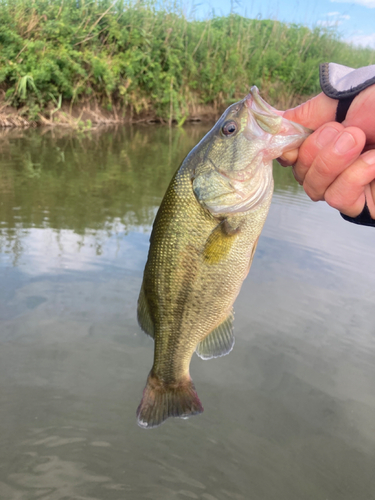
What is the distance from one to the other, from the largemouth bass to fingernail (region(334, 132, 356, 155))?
Answer: 18cm

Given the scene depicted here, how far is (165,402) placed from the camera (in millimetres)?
2367

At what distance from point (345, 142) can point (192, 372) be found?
2.12 m

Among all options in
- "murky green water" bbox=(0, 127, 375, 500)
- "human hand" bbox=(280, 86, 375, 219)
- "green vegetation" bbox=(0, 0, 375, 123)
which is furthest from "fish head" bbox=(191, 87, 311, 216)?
"green vegetation" bbox=(0, 0, 375, 123)

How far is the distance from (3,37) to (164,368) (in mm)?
12930

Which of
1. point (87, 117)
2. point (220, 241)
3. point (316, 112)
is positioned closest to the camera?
point (220, 241)

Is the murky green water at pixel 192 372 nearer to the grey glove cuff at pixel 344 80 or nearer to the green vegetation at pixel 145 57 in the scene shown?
the grey glove cuff at pixel 344 80

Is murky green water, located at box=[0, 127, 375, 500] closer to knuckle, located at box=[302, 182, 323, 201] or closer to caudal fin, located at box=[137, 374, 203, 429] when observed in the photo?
caudal fin, located at box=[137, 374, 203, 429]

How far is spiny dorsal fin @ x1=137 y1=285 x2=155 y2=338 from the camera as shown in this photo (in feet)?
7.73

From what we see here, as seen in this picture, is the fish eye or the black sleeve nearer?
the black sleeve

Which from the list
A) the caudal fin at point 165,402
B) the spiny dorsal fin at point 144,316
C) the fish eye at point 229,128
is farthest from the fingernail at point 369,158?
the caudal fin at point 165,402

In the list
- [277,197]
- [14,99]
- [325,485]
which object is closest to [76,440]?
[325,485]

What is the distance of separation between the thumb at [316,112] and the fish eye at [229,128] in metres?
0.35

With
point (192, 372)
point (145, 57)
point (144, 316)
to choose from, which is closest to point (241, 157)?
point (144, 316)

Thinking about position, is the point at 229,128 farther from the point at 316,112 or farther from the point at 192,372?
the point at 192,372
